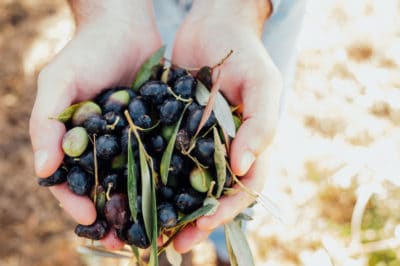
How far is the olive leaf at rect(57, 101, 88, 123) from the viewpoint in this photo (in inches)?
40.3

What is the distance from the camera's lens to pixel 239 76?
1.16 meters

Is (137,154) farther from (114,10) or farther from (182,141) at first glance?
(114,10)

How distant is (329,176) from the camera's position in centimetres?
192

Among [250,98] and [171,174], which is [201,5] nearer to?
[250,98]

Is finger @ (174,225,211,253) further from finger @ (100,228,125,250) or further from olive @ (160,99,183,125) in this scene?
olive @ (160,99,183,125)

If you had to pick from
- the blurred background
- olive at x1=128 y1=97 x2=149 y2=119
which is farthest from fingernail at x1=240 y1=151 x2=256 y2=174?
the blurred background

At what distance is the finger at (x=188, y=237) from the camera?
1.07m

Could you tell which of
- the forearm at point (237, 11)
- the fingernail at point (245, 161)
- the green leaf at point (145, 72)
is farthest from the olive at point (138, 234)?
the forearm at point (237, 11)

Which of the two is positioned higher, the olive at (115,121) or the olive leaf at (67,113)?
the olive leaf at (67,113)

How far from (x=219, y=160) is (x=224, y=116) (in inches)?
3.8

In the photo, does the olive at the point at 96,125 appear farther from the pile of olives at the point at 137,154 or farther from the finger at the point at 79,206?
the finger at the point at 79,206

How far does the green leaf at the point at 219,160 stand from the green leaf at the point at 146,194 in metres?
0.13

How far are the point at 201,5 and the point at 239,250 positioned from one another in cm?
64

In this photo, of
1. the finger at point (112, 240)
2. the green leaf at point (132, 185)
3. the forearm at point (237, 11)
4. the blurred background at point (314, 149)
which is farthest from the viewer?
the blurred background at point (314, 149)
